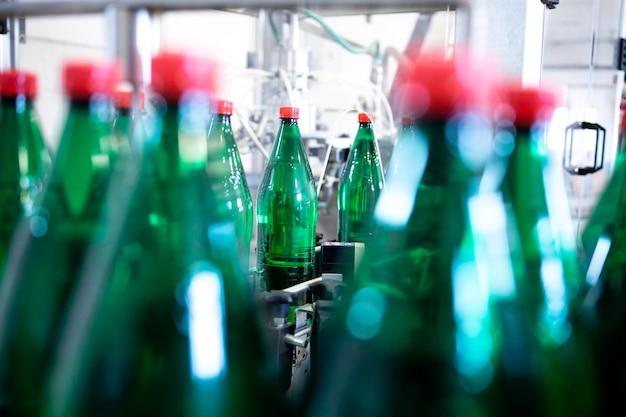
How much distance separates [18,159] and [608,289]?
405 mm

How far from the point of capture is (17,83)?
1.16 feet

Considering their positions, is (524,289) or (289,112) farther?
(289,112)

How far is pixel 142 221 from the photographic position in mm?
281

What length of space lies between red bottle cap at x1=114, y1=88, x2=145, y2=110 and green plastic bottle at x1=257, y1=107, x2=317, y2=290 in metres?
0.46

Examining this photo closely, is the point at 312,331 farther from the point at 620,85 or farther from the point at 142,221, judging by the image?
the point at 620,85

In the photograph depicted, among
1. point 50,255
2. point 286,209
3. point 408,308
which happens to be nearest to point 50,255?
point 50,255

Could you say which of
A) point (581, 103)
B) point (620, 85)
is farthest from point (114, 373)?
point (581, 103)

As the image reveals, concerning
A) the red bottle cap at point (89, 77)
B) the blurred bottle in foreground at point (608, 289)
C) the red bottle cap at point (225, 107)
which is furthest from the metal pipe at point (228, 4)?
the red bottle cap at point (225, 107)

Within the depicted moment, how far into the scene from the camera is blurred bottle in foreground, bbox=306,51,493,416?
0.87ft

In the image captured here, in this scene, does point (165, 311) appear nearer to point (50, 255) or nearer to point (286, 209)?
point (50, 255)

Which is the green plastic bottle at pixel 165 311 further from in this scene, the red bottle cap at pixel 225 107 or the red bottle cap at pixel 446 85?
the red bottle cap at pixel 225 107

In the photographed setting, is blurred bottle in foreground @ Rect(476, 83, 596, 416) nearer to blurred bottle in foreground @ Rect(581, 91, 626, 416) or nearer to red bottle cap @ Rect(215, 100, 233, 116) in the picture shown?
blurred bottle in foreground @ Rect(581, 91, 626, 416)

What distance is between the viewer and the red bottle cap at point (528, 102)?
0.29m

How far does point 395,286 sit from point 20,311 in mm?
210
